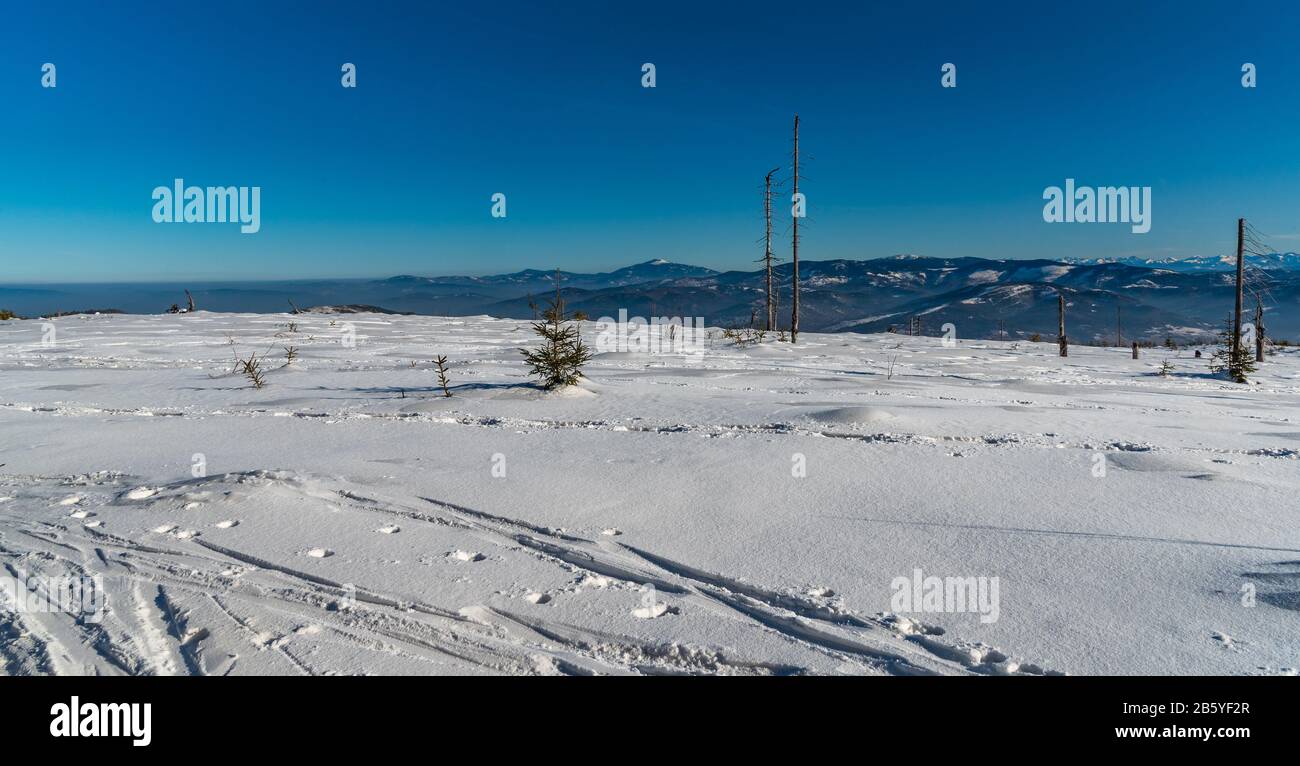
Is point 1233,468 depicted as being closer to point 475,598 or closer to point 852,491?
point 852,491

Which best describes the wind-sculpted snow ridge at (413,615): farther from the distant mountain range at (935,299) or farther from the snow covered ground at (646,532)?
the distant mountain range at (935,299)

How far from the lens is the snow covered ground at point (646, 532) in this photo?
10.0 ft

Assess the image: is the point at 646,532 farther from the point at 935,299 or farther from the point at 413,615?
the point at 935,299

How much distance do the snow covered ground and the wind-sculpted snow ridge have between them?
0.06 ft

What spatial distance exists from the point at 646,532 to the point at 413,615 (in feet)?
5.60

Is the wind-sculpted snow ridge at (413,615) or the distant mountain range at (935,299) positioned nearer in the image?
the wind-sculpted snow ridge at (413,615)

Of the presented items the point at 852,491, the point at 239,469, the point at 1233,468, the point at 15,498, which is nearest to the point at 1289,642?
the point at 852,491

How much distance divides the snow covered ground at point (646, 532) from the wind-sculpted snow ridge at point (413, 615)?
0.02m

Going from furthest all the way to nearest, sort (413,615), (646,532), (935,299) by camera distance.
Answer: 1. (935,299)
2. (646,532)
3. (413,615)

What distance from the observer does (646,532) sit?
14.9 feet

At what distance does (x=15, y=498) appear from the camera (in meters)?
5.28

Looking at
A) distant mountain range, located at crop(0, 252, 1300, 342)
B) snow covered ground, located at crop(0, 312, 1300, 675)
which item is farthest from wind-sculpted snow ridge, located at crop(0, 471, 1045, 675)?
distant mountain range, located at crop(0, 252, 1300, 342)

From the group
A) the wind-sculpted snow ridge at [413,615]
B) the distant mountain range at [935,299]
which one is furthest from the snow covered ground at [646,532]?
the distant mountain range at [935,299]

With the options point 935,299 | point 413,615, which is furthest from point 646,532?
point 935,299
